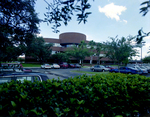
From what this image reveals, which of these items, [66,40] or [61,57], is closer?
[61,57]

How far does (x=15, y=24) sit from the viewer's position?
495 cm

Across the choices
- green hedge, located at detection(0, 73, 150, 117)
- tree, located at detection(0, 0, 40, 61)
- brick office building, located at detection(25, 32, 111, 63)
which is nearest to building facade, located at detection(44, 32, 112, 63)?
brick office building, located at detection(25, 32, 111, 63)

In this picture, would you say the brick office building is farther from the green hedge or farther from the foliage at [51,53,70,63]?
the green hedge

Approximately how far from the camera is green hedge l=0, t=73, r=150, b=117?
1968 millimetres

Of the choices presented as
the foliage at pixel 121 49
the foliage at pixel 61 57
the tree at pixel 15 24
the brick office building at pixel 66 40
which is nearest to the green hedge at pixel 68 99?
the tree at pixel 15 24

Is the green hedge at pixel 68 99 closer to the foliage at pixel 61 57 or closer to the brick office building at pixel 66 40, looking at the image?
the foliage at pixel 61 57

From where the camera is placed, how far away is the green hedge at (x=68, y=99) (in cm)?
197

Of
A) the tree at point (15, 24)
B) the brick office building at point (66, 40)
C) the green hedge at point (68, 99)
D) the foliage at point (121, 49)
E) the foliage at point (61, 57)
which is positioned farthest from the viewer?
the brick office building at point (66, 40)

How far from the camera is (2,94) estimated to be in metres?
2.02

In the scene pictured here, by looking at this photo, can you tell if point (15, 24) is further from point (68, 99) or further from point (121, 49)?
point (121, 49)

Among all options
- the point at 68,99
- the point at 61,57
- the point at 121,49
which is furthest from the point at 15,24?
the point at 61,57

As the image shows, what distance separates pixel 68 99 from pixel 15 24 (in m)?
4.62

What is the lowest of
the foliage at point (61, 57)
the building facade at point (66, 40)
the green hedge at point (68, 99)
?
the green hedge at point (68, 99)

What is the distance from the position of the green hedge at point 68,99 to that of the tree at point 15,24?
9.55 feet
